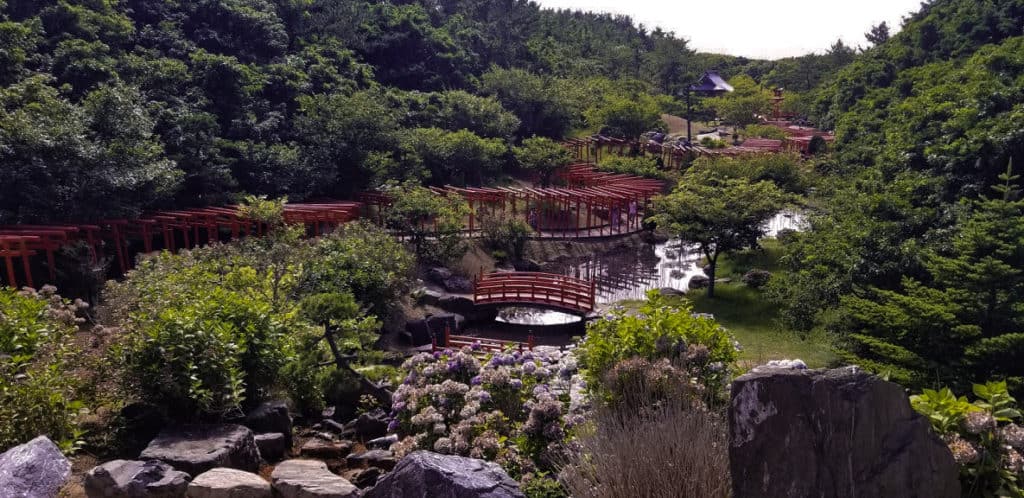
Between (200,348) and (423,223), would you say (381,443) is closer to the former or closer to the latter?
(200,348)

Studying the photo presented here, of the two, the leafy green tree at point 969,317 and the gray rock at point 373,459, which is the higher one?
the leafy green tree at point 969,317

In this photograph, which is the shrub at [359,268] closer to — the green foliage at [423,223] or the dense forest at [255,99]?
the green foliage at [423,223]

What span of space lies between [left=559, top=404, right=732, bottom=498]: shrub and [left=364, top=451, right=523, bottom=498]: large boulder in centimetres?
51

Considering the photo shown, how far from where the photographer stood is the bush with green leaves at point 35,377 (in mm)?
6254

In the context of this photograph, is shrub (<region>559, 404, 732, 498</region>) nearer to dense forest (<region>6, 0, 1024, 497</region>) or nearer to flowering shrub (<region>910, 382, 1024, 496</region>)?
dense forest (<region>6, 0, 1024, 497</region>)

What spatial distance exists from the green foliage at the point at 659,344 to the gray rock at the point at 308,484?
Answer: 8.12 ft

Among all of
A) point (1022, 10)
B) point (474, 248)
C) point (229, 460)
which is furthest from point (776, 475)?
point (1022, 10)

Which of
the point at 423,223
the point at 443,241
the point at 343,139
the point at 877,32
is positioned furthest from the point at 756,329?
the point at 877,32

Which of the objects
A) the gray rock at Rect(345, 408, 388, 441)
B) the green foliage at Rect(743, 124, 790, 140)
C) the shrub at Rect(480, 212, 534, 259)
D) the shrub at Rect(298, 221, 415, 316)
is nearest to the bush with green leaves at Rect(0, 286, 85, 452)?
the gray rock at Rect(345, 408, 388, 441)

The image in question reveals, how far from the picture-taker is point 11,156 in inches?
582

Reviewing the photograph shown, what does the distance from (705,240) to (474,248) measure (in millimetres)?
8295

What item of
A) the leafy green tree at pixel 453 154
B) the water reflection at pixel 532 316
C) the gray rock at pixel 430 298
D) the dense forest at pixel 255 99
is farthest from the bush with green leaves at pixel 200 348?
the leafy green tree at pixel 453 154

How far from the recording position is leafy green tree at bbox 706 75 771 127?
164 feet

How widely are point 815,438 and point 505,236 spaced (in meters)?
20.9
